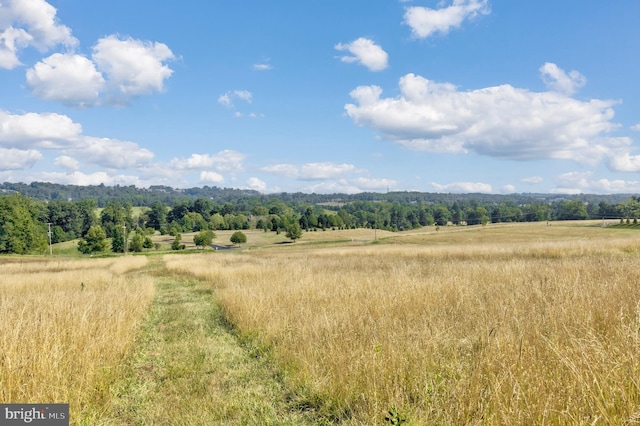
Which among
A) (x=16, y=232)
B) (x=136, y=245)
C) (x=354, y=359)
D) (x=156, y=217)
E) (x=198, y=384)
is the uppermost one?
(x=354, y=359)

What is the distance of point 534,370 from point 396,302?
4.33 meters

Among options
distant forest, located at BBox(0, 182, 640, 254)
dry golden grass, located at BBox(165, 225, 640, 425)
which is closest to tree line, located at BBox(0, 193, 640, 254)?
distant forest, located at BBox(0, 182, 640, 254)

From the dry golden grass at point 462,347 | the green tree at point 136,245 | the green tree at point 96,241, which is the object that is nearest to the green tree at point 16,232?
the green tree at point 96,241

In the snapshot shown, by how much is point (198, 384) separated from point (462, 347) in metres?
4.07

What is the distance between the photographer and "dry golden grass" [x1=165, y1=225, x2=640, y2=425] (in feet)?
11.1

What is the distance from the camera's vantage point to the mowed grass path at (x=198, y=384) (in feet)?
14.8

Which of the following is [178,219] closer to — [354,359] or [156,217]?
[156,217]

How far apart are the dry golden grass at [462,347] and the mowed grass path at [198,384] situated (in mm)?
437

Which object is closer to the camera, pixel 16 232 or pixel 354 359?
pixel 354 359

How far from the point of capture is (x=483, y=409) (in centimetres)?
364

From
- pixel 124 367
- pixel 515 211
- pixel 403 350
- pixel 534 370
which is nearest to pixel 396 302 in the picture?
pixel 403 350

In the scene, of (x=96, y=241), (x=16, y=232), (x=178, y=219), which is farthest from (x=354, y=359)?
(x=178, y=219)

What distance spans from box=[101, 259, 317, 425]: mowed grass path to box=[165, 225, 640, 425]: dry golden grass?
17.2 inches

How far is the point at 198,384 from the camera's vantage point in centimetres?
552
